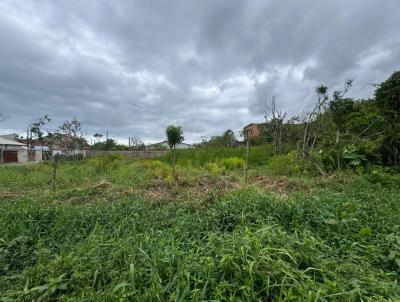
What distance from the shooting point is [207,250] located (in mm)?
2072

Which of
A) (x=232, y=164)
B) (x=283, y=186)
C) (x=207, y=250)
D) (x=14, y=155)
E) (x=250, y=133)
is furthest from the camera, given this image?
(x=14, y=155)

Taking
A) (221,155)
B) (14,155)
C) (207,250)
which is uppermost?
(14,155)

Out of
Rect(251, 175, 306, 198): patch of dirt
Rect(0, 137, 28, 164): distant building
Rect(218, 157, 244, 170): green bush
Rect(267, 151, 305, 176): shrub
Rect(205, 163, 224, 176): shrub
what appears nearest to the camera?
Rect(251, 175, 306, 198): patch of dirt

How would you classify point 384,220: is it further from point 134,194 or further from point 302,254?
point 134,194

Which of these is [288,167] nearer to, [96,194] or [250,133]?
[250,133]

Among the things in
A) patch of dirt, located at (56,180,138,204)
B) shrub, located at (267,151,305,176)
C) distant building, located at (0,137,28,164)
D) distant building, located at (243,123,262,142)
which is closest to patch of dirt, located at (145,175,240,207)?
patch of dirt, located at (56,180,138,204)

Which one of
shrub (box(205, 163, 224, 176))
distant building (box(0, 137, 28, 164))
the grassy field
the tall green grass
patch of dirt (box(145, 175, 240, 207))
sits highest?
distant building (box(0, 137, 28, 164))

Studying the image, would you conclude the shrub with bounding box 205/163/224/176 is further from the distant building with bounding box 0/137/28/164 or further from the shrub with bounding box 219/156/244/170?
the distant building with bounding box 0/137/28/164

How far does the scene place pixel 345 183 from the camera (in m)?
5.39

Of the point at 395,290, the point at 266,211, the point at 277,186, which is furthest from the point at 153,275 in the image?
the point at 277,186

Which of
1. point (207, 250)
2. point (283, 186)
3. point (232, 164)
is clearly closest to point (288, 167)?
point (232, 164)

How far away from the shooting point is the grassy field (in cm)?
159

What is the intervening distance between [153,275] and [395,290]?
1.63m

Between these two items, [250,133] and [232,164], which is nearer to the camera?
[232,164]
